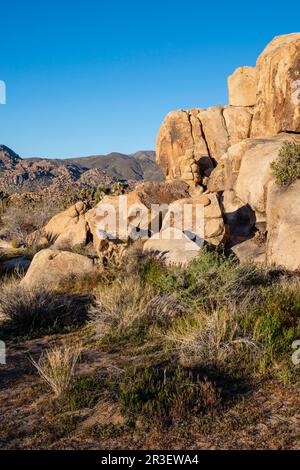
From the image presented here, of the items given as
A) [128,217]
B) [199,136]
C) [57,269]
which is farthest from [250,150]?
[57,269]

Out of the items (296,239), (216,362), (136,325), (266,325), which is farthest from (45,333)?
(296,239)

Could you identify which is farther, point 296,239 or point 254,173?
point 254,173

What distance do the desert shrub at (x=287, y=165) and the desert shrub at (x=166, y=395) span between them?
35.2 ft

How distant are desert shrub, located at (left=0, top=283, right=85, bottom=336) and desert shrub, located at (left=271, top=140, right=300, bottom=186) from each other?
29.8ft

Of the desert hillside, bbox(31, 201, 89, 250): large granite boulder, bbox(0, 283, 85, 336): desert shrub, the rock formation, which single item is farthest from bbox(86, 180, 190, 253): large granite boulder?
bbox(0, 283, 85, 336): desert shrub

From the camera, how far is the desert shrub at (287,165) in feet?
49.1

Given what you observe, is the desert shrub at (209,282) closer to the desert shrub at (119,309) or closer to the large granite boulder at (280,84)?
the desert shrub at (119,309)

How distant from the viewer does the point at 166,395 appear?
17.5 ft

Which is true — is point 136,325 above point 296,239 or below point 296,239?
below

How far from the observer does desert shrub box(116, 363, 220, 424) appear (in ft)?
16.6

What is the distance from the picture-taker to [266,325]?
711cm

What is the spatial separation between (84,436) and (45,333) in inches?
169

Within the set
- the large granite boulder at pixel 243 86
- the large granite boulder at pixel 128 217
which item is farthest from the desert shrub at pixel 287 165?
the large granite boulder at pixel 243 86

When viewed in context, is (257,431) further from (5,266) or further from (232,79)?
(232,79)
